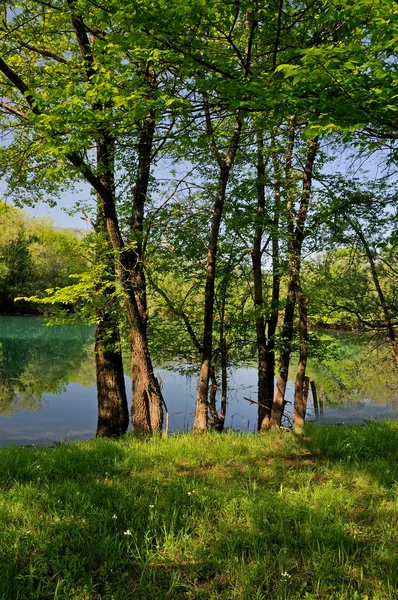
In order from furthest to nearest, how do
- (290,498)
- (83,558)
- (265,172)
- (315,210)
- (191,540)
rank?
1. (265,172)
2. (315,210)
3. (290,498)
4. (191,540)
5. (83,558)

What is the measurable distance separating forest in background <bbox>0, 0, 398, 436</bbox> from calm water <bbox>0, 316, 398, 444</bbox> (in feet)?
8.55

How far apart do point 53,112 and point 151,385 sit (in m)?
5.04

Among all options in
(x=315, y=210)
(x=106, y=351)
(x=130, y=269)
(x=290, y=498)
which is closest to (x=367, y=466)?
(x=290, y=498)

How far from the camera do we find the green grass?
7.82 feet

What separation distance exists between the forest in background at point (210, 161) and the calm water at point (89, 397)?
261 centimetres

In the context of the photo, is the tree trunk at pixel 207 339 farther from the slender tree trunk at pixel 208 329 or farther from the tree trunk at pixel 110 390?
the tree trunk at pixel 110 390

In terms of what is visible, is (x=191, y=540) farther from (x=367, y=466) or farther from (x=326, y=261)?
(x=326, y=261)

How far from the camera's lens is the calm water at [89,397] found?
14102mm

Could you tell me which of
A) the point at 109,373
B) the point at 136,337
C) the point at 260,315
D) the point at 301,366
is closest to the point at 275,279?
the point at 260,315

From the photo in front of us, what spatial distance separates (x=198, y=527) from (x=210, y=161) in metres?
9.01

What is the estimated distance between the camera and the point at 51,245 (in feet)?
185

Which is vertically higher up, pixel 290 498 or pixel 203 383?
pixel 203 383

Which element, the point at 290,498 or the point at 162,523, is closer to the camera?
the point at 162,523

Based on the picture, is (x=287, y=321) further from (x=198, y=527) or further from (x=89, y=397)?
(x=89, y=397)
